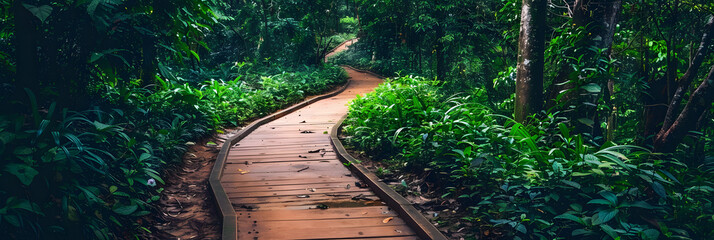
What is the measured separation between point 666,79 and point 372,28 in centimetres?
1819

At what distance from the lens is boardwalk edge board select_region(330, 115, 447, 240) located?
3697 millimetres

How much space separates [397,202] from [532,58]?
274 cm

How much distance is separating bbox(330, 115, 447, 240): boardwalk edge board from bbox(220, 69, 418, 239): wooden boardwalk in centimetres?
7

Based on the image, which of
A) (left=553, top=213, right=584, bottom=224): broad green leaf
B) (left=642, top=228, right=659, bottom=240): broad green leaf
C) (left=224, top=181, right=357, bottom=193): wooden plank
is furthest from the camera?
(left=224, top=181, right=357, bottom=193): wooden plank

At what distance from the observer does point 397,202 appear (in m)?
4.34

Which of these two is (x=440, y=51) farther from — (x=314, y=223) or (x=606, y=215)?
(x=606, y=215)

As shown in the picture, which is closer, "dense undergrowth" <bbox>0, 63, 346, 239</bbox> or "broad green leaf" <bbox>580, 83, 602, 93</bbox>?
"dense undergrowth" <bbox>0, 63, 346, 239</bbox>

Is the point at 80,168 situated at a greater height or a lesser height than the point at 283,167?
greater

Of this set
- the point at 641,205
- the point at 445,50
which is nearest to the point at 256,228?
the point at 641,205

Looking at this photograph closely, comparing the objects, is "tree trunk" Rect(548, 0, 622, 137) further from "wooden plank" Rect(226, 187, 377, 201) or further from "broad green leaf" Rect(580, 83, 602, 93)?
"wooden plank" Rect(226, 187, 377, 201)

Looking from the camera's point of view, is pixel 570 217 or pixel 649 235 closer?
pixel 649 235

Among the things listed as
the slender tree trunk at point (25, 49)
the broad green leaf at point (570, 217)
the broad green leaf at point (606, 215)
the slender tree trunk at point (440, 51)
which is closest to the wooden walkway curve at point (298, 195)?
the broad green leaf at point (570, 217)

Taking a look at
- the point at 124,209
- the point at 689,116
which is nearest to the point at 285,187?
the point at 124,209

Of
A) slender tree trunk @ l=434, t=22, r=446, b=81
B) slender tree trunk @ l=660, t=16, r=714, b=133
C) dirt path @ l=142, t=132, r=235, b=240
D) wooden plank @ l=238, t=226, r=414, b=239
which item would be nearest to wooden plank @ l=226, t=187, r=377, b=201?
dirt path @ l=142, t=132, r=235, b=240
